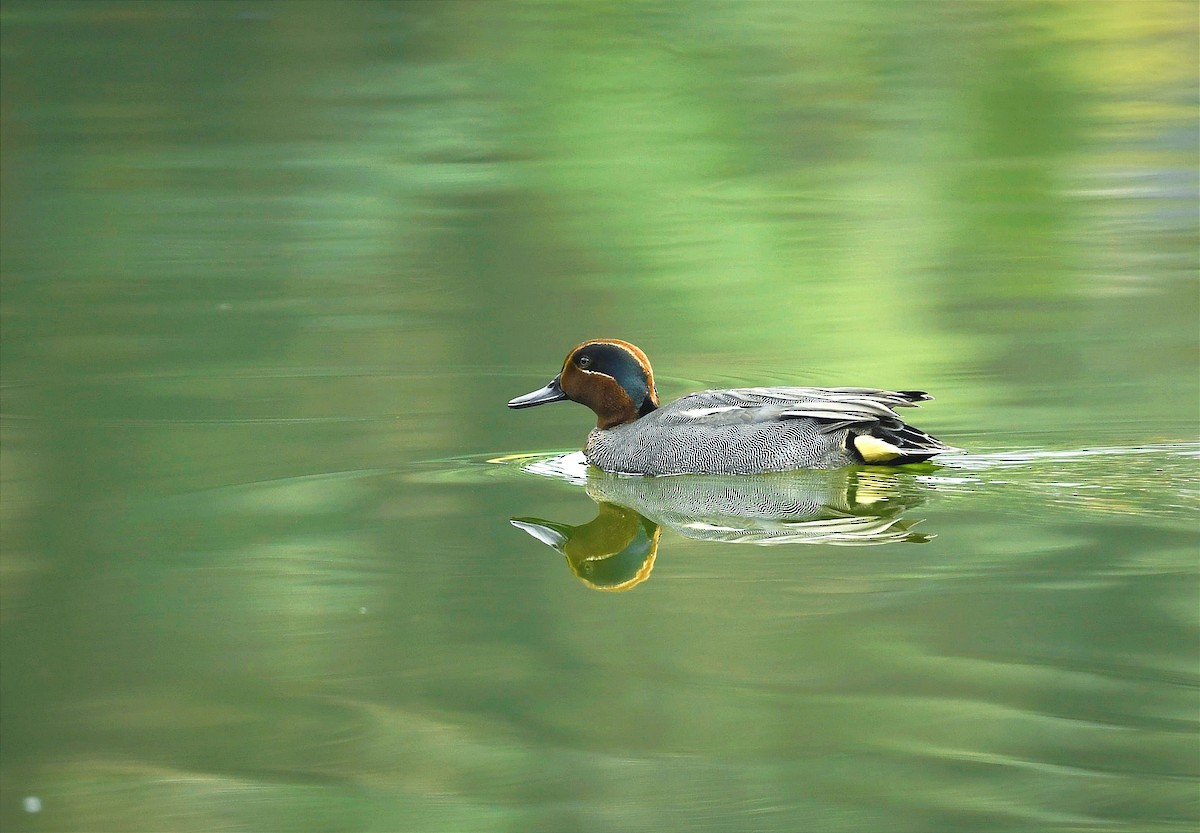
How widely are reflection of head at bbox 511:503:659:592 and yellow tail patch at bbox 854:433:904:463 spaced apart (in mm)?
1139

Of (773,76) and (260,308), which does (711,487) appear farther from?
(773,76)

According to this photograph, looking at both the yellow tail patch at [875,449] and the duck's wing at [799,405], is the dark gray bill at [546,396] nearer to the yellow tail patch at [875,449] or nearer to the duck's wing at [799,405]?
the duck's wing at [799,405]

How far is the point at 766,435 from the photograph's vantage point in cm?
796

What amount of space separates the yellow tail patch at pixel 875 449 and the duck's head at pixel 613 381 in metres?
1.25

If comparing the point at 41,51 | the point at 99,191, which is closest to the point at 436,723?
the point at 99,191

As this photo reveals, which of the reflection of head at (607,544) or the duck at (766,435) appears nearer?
the reflection of head at (607,544)

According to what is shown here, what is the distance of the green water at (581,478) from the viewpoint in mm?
4910

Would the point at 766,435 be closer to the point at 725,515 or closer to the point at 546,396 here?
the point at 725,515

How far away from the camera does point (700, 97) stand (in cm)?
1959

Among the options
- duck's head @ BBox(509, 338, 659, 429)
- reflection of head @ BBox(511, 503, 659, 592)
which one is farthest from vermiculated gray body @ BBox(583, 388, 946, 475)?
reflection of head @ BBox(511, 503, 659, 592)

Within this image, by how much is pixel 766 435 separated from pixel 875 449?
52 cm

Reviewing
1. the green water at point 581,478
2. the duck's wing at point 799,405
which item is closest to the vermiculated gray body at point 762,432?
the duck's wing at point 799,405

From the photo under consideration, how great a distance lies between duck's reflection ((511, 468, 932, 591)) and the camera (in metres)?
6.79

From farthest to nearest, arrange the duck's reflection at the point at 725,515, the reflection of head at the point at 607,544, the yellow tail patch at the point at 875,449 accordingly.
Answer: the yellow tail patch at the point at 875,449 < the duck's reflection at the point at 725,515 < the reflection of head at the point at 607,544
